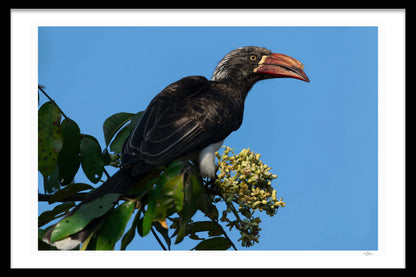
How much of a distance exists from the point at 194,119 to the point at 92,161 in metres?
0.77

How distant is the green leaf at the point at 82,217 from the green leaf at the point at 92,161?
494 millimetres

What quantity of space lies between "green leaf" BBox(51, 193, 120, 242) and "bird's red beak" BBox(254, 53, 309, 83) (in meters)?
2.25

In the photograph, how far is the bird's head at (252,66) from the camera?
3960mm

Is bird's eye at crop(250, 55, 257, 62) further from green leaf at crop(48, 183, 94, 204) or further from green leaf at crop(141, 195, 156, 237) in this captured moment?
green leaf at crop(141, 195, 156, 237)

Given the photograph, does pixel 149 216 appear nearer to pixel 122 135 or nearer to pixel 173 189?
pixel 173 189

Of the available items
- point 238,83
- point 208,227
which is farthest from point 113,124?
point 238,83

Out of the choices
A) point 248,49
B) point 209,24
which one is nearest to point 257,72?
point 248,49

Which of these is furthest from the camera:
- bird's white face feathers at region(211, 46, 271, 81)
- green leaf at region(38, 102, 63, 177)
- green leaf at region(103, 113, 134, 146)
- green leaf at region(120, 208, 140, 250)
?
bird's white face feathers at region(211, 46, 271, 81)

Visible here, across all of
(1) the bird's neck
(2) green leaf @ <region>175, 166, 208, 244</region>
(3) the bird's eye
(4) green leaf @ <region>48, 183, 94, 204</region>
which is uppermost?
(3) the bird's eye

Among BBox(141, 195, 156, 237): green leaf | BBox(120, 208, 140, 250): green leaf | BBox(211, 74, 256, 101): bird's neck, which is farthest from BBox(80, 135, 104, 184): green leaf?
BBox(211, 74, 256, 101): bird's neck

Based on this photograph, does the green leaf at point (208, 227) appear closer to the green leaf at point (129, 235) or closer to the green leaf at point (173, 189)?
the green leaf at point (129, 235)

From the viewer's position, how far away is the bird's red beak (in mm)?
3865

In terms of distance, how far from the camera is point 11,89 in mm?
2553

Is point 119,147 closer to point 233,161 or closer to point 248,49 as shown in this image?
point 233,161
